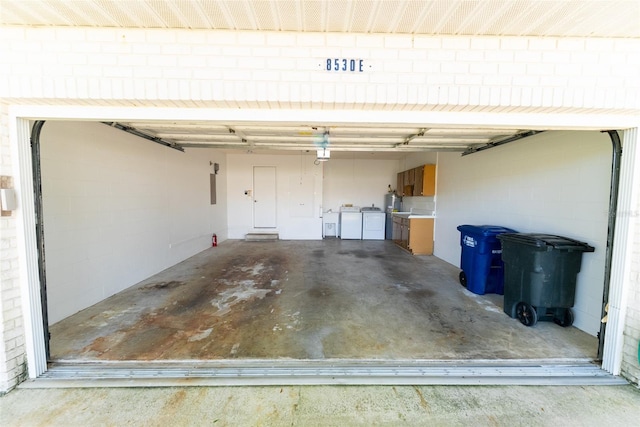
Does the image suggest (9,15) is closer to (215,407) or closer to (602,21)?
(215,407)

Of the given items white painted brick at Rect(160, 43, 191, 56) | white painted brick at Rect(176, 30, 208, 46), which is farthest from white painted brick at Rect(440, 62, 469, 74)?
white painted brick at Rect(160, 43, 191, 56)

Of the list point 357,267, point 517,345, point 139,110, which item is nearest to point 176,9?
point 139,110

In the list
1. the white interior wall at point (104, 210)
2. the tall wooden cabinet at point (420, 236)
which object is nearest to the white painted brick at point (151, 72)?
the white interior wall at point (104, 210)

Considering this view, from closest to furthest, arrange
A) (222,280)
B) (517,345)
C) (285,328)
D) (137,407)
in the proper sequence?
(137,407), (517,345), (285,328), (222,280)

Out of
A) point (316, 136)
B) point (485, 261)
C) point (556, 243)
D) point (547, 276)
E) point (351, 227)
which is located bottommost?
point (351, 227)

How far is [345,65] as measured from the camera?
6.27ft

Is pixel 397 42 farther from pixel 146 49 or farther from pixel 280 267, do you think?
pixel 280 267

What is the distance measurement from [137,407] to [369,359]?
1760 millimetres

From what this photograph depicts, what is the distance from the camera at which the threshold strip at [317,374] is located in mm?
2010

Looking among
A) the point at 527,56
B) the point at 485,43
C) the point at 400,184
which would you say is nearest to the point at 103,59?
the point at 485,43

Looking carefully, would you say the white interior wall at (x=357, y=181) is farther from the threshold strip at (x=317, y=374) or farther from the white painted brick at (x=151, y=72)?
the white painted brick at (x=151, y=72)

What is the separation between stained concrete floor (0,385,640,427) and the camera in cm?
169

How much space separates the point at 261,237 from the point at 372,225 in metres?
3.66

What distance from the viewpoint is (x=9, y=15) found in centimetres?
172
